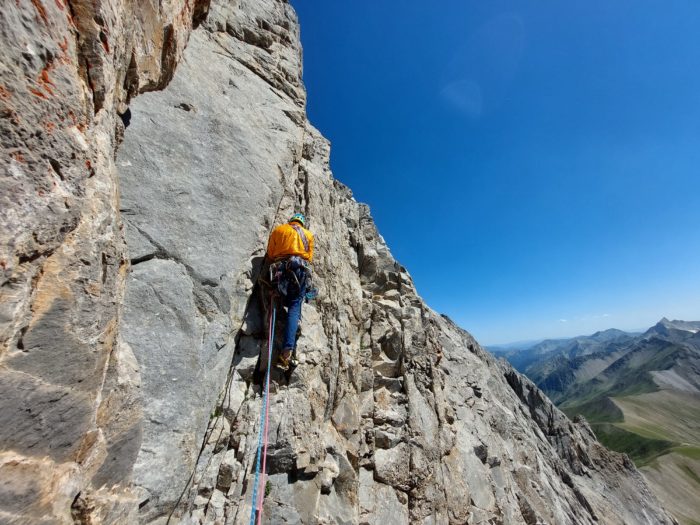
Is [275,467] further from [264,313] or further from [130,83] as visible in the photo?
[130,83]

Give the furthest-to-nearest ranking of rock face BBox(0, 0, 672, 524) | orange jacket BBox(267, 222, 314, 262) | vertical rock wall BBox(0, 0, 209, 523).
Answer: orange jacket BBox(267, 222, 314, 262) → rock face BBox(0, 0, 672, 524) → vertical rock wall BBox(0, 0, 209, 523)

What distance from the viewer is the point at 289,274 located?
27.3 ft

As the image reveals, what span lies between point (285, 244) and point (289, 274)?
0.82 meters

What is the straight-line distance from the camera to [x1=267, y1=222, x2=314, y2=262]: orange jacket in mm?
8469

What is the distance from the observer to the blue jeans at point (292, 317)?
8.29 metres

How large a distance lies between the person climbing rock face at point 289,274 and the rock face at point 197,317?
18.7 inches

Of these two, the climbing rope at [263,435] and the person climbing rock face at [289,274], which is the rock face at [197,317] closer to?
the climbing rope at [263,435]

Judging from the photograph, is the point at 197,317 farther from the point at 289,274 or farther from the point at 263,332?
the point at 289,274

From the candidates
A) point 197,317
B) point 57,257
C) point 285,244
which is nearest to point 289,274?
point 285,244

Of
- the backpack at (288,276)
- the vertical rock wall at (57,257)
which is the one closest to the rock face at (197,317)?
the vertical rock wall at (57,257)

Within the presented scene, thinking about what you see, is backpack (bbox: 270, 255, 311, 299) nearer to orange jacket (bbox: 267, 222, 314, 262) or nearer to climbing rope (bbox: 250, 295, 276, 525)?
orange jacket (bbox: 267, 222, 314, 262)

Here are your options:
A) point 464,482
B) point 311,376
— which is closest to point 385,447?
point 311,376

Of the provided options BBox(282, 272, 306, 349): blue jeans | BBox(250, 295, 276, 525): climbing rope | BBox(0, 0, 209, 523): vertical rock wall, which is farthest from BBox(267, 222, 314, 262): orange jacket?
BBox(0, 0, 209, 523): vertical rock wall

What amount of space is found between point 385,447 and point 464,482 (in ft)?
16.0
